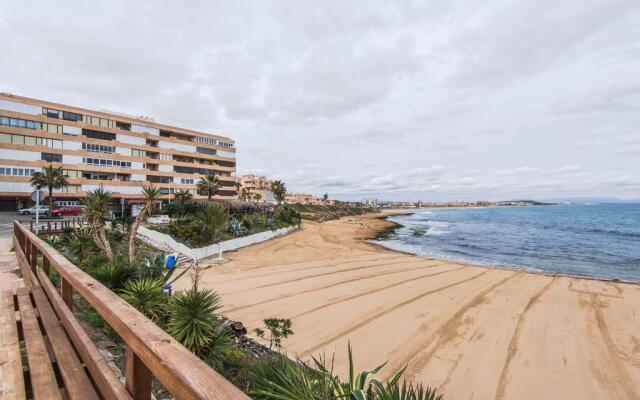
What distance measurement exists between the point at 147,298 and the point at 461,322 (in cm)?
1027

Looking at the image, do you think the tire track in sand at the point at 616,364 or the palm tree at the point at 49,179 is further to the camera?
the palm tree at the point at 49,179

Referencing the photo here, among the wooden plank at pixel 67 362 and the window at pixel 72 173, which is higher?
the window at pixel 72 173

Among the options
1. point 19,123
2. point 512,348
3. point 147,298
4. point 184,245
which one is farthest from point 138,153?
point 512,348

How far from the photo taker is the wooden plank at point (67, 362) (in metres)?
2.11

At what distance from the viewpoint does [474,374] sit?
8055 mm

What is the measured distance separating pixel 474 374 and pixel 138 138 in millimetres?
58554

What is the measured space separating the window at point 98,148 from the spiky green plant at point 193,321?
52.3 m

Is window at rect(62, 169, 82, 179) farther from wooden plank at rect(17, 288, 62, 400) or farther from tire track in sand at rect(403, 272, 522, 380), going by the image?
tire track in sand at rect(403, 272, 522, 380)

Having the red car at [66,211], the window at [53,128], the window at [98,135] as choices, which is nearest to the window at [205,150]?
the window at [98,135]

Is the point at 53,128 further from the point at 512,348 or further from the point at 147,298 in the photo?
the point at 512,348

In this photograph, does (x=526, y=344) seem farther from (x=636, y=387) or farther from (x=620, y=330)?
(x=620, y=330)

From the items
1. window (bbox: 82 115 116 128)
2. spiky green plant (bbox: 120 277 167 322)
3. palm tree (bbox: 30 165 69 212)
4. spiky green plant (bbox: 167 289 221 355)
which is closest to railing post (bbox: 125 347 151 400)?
spiky green plant (bbox: 167 289 221 355)

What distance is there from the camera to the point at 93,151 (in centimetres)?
4781

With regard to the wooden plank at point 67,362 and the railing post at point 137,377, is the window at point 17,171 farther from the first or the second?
the railing post at point 137,377
